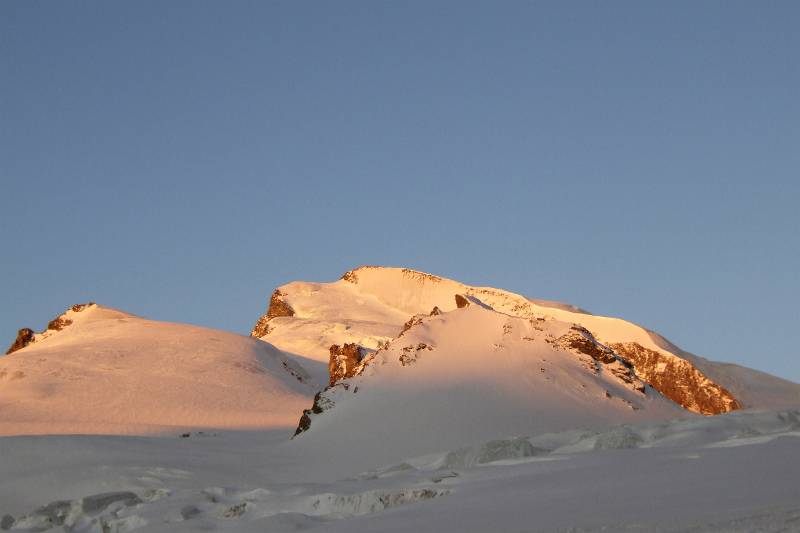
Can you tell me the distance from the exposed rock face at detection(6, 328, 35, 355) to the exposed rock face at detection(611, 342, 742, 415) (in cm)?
3502

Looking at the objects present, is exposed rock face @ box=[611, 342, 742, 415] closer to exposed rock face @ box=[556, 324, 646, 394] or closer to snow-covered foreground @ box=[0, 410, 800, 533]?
exposed rock face @ box=[556, 324, 646, 394]

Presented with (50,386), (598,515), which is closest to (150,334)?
(50,386)

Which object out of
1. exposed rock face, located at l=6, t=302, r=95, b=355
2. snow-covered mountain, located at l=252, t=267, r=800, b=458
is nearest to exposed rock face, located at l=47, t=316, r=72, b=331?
exposed rock face, located at l=6, t=302, r=95, b=355

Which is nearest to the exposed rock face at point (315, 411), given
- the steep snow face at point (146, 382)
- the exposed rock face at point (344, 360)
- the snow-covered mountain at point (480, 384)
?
the snow-covered mountain at point (480, 384)

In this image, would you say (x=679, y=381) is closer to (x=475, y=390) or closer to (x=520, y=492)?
(x=475, y=390)

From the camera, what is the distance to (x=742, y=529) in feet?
21.8

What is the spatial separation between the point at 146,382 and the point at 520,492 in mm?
35192

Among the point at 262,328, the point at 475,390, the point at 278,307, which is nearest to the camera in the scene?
the point at 475,390

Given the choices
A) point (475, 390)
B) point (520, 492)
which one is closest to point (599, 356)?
point (475, 390)

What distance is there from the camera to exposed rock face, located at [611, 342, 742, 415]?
139 ft

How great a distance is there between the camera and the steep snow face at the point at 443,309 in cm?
4497

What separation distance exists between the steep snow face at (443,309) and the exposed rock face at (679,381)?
0.04 metres

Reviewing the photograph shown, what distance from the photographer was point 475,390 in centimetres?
2672

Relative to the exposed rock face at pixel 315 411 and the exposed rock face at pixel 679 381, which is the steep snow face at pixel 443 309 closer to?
the exposed rock face at pixel 679 381
